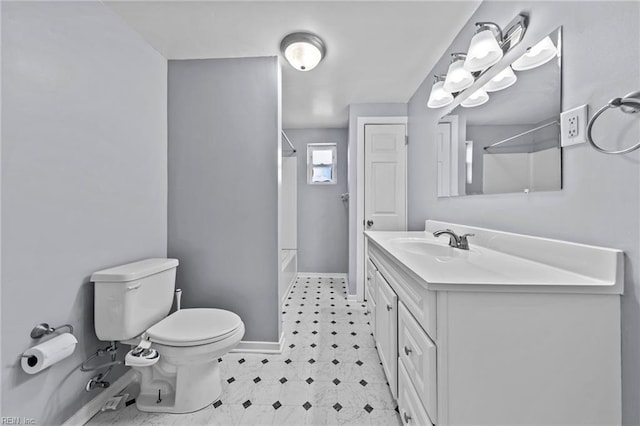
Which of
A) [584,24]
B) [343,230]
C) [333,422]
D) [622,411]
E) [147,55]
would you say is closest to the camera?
[622,411]

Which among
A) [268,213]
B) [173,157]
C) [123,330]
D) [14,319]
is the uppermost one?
[173,157]

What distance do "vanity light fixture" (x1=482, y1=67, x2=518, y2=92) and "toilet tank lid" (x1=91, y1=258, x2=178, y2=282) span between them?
2.09 metres

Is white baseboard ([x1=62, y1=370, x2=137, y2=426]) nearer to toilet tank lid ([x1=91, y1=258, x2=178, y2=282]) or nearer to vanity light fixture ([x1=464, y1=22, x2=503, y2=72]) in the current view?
toilet tank lid ([x1=91, y1=258, x2=178, y2=282])

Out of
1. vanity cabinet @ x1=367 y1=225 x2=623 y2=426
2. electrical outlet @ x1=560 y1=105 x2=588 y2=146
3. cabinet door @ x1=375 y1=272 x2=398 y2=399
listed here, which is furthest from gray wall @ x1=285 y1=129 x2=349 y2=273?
vanity cabinet @ x1=367 y1=225 x2=623 y2=426

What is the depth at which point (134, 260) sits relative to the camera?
1.57 m

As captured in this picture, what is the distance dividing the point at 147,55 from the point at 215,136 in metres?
0.64

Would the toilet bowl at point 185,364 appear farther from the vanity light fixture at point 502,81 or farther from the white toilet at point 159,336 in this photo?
the vanity light fixture at point 502,81

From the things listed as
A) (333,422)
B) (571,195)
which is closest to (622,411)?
(571,195)

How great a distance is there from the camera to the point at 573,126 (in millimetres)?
886

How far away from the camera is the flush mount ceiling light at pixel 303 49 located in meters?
1.63

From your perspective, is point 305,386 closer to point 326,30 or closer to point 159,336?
point 159,336

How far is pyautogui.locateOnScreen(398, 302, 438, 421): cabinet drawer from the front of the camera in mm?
775

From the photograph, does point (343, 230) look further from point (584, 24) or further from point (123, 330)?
point (584, 24)

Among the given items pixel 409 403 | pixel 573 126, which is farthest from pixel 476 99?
pixel 409 403
